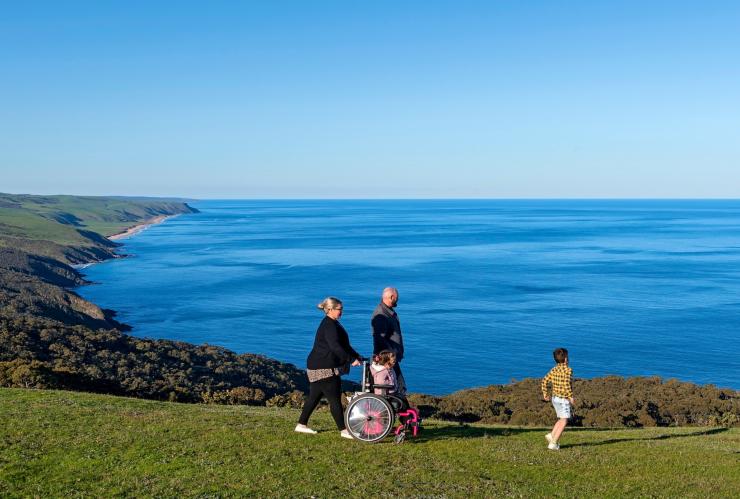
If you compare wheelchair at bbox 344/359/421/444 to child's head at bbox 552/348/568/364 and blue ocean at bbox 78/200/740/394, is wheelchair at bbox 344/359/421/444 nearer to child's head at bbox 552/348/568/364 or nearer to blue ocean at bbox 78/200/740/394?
child's head at bbox 552/348/568/364

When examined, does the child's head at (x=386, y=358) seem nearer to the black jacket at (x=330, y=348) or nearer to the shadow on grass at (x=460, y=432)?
the black jacket at (x=330, y=348)

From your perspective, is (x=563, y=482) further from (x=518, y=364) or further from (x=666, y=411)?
(x=518, y=364)

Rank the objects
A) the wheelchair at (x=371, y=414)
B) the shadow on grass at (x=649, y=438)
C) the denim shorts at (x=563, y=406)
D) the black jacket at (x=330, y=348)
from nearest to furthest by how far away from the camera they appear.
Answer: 1. the black jacket at (x=330, y=348)
2. the wheelchair at (x=371, y=414)
3. the denim shorts at (x=563, y=406)
4. the shadow on grass at (x=649, y=438)

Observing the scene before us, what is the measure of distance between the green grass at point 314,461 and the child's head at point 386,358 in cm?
156

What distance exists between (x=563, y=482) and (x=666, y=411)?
24584 millimetres

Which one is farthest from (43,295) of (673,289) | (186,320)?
(673,289)

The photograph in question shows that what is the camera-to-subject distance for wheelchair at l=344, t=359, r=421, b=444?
473 inches

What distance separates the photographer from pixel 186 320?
270ft

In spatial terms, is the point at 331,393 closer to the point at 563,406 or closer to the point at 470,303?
the point at 563,406

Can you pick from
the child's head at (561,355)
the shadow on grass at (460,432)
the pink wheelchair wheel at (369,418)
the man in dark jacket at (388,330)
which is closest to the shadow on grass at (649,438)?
the shadow on grass at (460,432)

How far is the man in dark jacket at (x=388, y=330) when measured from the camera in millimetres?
12328

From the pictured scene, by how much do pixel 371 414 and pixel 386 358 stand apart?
3.71 feet

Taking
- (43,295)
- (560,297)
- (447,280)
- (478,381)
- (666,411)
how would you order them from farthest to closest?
(447,280) → (560,297) → (43,295) → (478,381) → (666,411)

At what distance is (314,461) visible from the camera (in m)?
11.1
